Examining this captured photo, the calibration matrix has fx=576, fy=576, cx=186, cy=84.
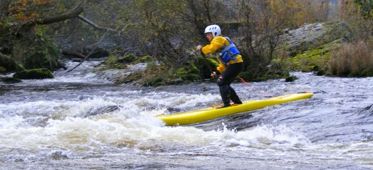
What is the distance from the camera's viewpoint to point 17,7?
22.1 metres

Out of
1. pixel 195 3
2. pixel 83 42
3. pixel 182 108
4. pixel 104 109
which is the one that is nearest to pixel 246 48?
pixel 195 3

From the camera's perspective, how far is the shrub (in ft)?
61.7

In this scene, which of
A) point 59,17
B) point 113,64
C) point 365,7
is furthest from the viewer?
point 113,64

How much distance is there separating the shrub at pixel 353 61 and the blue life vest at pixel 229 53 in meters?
8.51

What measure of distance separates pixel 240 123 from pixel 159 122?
1.41 metres

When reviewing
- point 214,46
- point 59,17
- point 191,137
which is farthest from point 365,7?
point 191,137

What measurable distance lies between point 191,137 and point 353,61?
39.6 ft

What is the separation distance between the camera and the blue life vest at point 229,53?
11438mm

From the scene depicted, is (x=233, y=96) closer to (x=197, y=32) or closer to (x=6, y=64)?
(x=197, y=32)

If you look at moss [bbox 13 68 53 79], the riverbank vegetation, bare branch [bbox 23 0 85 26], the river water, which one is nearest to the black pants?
the river water

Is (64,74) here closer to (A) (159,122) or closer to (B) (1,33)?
(B) (1,33)

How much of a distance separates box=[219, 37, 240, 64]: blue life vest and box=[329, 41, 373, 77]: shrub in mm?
8508

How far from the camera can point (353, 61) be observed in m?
19.1

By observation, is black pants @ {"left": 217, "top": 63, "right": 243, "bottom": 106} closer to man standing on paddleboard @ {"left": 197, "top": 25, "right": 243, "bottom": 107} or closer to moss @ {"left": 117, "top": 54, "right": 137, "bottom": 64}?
man standing on paddleboard @ {"left": 197, "top": 25, "right": 243, "bottom": 107}
